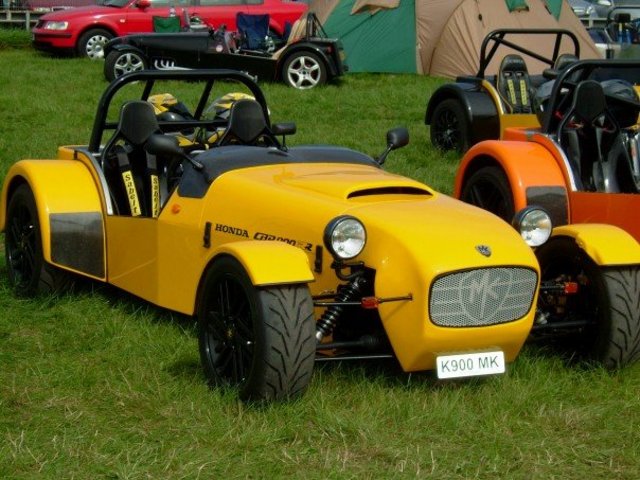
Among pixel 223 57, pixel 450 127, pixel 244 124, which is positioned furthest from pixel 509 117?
pixel 223 57

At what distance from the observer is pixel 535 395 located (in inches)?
236

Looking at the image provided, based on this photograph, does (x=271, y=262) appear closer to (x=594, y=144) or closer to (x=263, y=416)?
(x=263, y=416)

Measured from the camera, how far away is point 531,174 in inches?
342

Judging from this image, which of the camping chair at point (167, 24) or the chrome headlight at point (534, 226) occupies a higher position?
the camping chair at point (167, 24)

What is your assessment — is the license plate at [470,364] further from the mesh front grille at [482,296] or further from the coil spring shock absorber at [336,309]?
the coil spring shock absorber at [336,309]

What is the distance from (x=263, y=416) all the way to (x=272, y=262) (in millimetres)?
671

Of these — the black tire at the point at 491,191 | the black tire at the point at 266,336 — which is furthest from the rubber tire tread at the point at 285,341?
the black tire at the point at 491,191

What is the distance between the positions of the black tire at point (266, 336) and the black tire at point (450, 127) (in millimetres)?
7930

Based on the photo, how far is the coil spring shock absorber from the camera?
5797mm

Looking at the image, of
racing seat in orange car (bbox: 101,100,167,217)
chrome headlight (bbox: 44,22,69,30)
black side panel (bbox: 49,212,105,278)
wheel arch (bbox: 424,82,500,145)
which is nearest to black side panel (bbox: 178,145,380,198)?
racing seat in orange car (bbox: 101,100,167,217)

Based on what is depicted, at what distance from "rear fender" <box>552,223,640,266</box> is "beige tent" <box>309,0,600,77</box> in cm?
1469

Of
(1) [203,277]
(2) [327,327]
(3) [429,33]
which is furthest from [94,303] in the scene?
(3) [429,33]

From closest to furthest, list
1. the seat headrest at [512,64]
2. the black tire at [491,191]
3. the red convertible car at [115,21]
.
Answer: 1. the black tire at [491,191]
2. the seat headrest at [512,64]
3. the red convertible car at [115,21]

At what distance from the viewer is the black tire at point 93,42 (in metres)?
23.5
